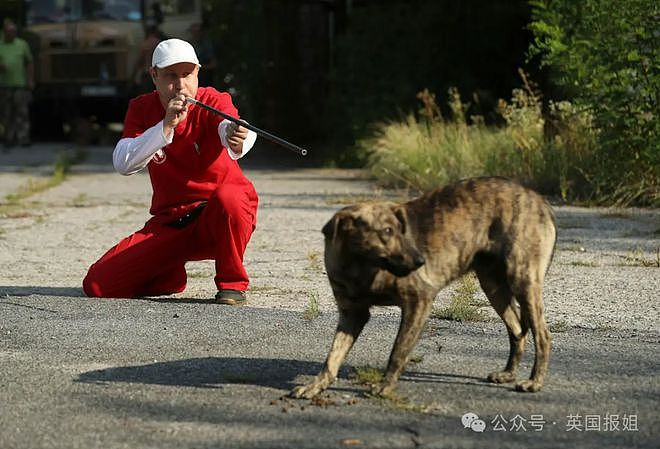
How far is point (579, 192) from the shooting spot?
12625 millimetres

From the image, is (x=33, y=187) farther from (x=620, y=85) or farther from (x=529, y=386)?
(x=529, y=386)

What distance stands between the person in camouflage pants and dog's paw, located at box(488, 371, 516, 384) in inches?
680

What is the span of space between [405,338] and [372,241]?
1.41 feet

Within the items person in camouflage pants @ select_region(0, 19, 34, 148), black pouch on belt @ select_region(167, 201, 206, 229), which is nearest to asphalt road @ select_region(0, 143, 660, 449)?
black pouch on belt @ select_region(167, 201, 206, 229)

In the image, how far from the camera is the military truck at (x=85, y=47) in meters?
23.4

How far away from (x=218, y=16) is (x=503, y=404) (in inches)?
715

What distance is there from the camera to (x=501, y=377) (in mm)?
5266

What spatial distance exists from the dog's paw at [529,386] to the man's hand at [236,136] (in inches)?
89.2

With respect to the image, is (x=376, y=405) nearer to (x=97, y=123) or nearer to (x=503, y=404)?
(x=503, y=404)

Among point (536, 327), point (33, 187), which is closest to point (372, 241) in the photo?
point (536, 327)

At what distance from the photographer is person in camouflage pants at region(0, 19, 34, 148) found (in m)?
21.2

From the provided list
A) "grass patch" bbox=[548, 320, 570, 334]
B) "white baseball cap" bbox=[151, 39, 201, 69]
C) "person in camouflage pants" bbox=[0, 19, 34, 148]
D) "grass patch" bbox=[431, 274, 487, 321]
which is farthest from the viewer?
"person in camouflage pants" bbox=[0, 19, 34, 148]

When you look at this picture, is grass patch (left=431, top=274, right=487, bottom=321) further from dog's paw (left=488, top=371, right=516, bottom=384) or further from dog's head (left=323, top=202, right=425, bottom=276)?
dog's head (left=323, top=202, right=425, bottom=276)

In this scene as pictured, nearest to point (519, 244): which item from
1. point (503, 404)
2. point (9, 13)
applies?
point (503, 404)
